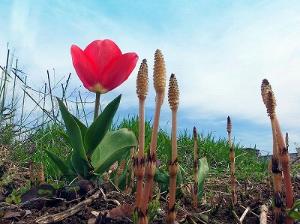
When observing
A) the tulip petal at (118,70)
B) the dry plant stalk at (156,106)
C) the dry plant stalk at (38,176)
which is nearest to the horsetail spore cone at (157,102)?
the dry plant stalk at (156,106)

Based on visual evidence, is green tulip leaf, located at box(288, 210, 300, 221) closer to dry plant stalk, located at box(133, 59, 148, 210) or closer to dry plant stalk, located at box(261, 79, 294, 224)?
dry plant stalk, located at box(261, 79, 294, 224)

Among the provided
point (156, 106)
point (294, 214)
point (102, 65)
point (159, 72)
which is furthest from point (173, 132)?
point (102, 65)

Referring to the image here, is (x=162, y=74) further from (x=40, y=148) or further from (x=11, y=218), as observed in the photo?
(x=40, y=148)

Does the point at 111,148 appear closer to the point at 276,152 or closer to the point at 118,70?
the point at 118,70

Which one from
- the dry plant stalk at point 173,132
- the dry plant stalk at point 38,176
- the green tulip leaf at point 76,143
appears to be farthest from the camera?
the dry plant stalk at point 38,176

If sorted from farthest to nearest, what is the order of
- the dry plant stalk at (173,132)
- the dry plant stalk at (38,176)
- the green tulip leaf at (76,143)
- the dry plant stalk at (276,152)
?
the dry plant stalk at (38,176), the green tulip leaf at (76,143), the dry plant stalk at (276,152), the dry plant stalk at (173,132)

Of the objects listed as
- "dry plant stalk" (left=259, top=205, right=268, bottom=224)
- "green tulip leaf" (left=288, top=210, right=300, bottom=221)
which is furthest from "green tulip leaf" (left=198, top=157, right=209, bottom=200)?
"green tulip leaf" (left=288, top=210, right=300, bottom=221)

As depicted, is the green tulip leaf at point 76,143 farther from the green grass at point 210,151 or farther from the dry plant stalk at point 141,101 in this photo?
the green grass at point 210,151
